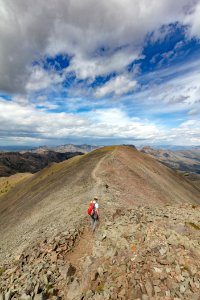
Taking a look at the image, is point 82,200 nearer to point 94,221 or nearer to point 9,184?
point 94,221

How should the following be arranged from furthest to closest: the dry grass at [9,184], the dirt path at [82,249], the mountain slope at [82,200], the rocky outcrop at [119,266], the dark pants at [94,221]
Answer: the dry grass at [9,184] < the mountain slope at [82,200] < the dark pants at [94,221] < the dirt path at [82,249] < the rocky outcrop at [119,266]

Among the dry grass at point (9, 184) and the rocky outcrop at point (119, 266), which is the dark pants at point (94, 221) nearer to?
the rocky outcrop at point (119, 266)

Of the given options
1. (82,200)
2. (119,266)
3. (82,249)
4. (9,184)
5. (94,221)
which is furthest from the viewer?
(9,184)

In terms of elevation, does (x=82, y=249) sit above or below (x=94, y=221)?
below

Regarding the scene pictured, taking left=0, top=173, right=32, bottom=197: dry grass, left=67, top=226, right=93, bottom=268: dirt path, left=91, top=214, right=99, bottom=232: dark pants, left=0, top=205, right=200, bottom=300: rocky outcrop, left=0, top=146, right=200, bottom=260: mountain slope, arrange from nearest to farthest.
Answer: left=0, top=205, right=200, bottom=300: rocky outcrop → left=67, top=226, right=93, bottom=268: dirt path → left=91, top=214, right=99, bottom=232: dark pants → left=0, top=146, right=200, bottom=260: mountain slope → left=0, top=173, right=32, bottom=197: dry grass

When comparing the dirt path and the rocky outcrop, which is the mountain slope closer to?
the dirt path

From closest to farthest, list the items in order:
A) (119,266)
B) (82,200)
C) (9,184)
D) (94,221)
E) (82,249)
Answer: (119,266)
(82,249)
(94,221)
(82,200)
(9,184)

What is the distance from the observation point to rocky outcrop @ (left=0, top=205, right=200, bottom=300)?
47.6 feet

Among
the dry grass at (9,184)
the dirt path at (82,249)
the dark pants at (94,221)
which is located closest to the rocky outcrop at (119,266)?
the dirt path at (82,249)

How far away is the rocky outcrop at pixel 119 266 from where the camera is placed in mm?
14500

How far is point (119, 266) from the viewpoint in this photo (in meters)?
16.9

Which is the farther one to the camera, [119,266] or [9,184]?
[9,184]

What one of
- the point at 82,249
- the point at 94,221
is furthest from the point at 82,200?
the point at 82,249

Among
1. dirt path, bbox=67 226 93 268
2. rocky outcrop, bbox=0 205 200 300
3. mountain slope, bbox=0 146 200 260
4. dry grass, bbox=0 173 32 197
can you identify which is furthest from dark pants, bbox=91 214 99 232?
dry grass, bbox=0 173 32 197
